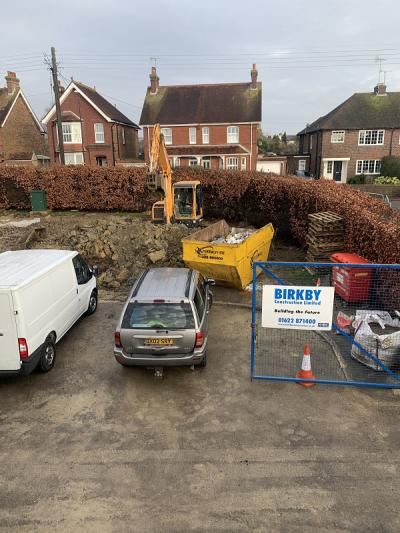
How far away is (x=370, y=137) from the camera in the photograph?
3994 cm

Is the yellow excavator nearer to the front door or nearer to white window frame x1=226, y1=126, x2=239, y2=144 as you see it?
white window frame x1=226, y1=126, x2=239, y2=144

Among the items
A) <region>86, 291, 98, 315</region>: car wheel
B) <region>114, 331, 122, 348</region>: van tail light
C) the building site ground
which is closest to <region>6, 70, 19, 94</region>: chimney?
<region>86, 291, 98, 315</region>: car wheel

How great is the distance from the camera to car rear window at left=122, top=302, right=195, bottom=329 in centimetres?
686

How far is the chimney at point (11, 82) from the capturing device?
4209 centimetres

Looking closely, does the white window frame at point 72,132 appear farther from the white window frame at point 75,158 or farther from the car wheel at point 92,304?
the car wheel at point 92,304

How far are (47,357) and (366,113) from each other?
1653 inches

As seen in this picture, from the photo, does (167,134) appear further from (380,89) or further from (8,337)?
(8,337)

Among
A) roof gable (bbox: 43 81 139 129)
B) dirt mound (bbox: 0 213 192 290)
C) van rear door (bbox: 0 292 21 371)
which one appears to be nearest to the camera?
van rear door (bbox: 0 292 21 371)

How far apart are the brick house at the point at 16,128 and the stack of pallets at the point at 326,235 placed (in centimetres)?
3533

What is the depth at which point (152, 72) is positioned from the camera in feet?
139

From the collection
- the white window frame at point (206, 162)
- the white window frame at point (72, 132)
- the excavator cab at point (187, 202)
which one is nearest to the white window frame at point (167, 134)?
the white window frame at point (206, 162)

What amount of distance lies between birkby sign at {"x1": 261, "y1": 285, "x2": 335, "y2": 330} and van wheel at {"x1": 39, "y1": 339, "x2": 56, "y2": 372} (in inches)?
163

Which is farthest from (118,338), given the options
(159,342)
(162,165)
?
(162,165)

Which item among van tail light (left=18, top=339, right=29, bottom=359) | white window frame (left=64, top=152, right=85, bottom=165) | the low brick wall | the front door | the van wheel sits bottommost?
the van wheel
